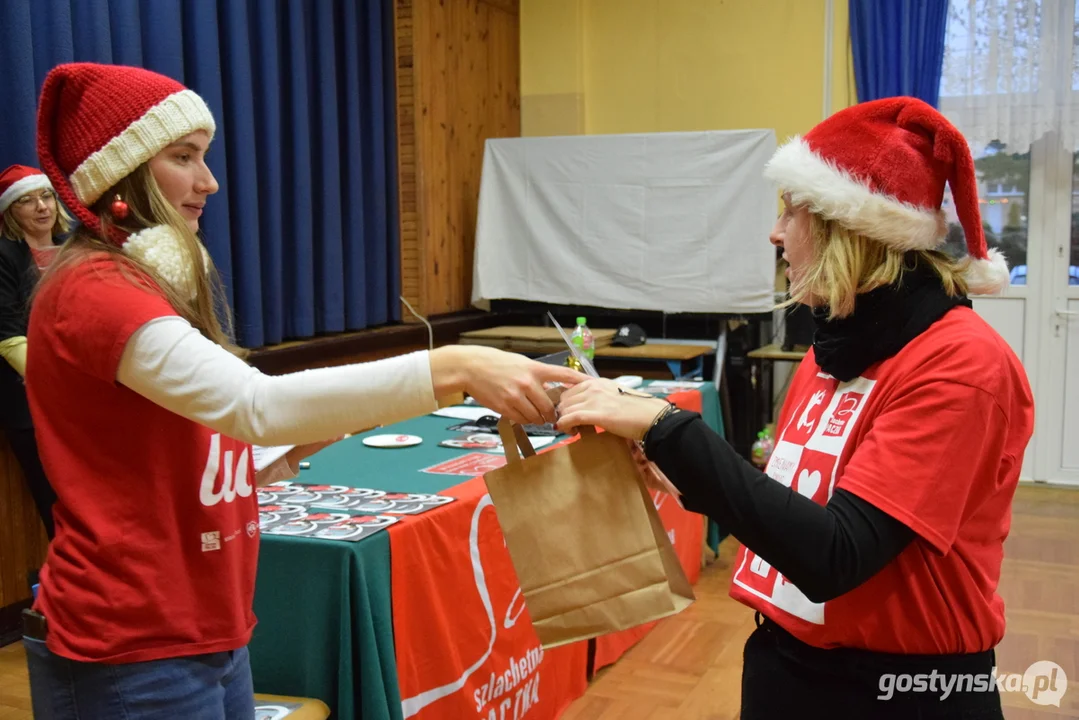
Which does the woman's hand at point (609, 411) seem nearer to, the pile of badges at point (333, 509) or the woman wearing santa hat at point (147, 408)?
the woman wearing santa hat at point (147, 408)

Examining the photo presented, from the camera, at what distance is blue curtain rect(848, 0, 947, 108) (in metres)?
5.20

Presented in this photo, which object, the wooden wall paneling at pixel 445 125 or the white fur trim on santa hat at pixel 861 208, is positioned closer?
the white fur trim on santa hat at pixel 861 208

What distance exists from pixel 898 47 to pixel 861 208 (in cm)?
456

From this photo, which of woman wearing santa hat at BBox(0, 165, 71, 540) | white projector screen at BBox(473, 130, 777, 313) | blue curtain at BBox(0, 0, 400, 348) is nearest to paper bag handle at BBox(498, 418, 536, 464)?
woman wearing santa hat at BBox(0, 165, 71, 540)

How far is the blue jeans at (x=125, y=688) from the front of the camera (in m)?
1.16

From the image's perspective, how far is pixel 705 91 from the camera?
5.85 metres

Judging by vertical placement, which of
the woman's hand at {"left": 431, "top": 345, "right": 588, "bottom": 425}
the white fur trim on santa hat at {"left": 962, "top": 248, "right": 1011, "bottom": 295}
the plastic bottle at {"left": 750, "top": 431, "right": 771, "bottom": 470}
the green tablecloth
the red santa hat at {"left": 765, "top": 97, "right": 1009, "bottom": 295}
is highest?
the red santa hat at {"left": 765, "top": 97, "right": 1009, "bottom": 295}

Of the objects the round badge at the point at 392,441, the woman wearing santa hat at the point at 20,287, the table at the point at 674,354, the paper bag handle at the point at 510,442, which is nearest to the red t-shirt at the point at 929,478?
the paper bag handle at the point at 510,442

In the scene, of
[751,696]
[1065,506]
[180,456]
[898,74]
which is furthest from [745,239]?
[180,456]

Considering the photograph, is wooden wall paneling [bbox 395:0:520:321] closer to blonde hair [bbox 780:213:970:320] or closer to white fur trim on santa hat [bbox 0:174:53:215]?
white fur trim on santa hat [bbox 0:174:53:215]

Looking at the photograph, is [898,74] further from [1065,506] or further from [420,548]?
[420,548]

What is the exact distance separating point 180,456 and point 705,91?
203 inches

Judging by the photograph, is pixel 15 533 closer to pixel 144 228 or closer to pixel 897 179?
pixel 144 228

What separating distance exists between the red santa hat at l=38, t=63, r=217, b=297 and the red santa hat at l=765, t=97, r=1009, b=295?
32.8 inches
